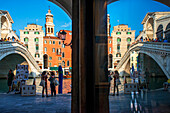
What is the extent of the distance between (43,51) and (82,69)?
52.1 ft

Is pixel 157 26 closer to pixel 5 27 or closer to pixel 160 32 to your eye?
pixel 160 32

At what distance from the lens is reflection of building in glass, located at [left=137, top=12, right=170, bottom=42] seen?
3261 millimetres

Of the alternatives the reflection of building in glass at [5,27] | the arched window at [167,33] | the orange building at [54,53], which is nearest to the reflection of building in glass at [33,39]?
the orange building at [54,53]

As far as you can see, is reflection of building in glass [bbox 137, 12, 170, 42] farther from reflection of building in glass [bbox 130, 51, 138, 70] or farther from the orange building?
the orange building

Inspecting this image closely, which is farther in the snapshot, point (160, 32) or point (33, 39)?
point (33, 39)

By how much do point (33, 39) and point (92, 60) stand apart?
14.4 meters

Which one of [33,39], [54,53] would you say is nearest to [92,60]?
[33,39]

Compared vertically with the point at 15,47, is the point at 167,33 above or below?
below

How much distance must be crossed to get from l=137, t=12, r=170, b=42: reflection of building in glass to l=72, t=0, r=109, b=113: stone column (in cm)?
166

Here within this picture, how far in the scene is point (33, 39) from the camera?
15.5 meters

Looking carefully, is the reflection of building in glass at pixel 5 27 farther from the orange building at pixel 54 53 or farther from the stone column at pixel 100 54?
the stone column at pixel 100 54

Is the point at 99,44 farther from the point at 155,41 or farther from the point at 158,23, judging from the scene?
the point at 155,41

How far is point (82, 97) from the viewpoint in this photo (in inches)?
72.3

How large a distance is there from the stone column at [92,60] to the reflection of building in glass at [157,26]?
166 centimetres
